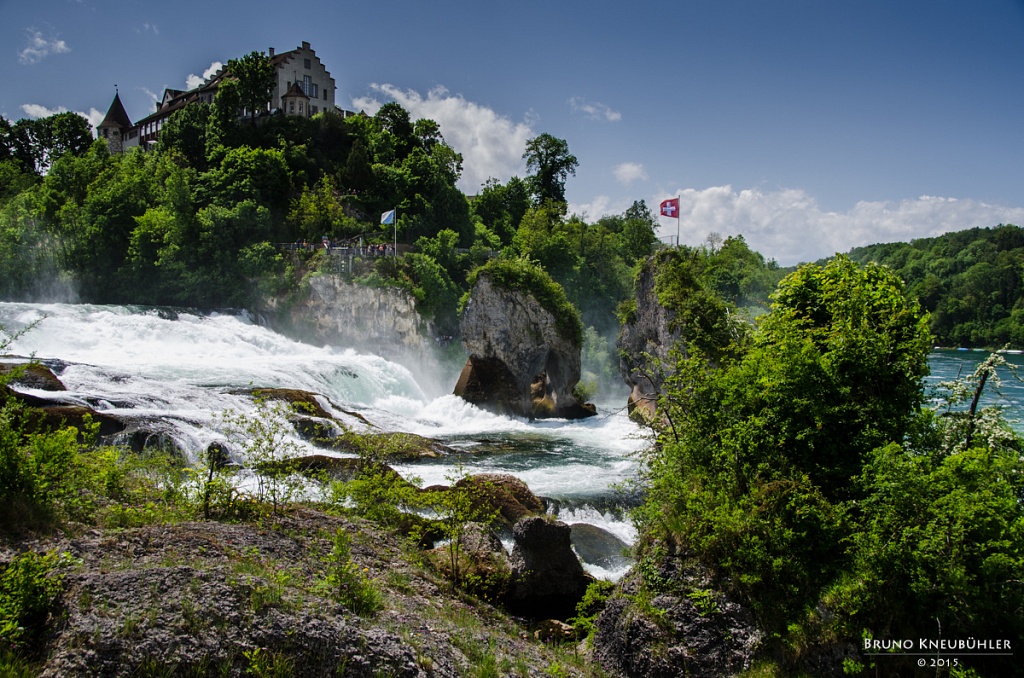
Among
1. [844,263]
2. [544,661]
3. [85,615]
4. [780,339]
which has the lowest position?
[544,661]

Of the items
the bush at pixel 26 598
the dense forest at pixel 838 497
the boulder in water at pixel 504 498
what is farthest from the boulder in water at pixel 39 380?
the dense forest at pixel 838 497

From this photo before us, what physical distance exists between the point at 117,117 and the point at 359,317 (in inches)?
1876

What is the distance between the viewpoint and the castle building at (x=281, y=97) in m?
56.0

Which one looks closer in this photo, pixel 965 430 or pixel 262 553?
pixel 262 553

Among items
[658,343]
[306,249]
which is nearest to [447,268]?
[306,249]

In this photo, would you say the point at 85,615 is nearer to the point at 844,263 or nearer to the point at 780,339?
the point at 780,339

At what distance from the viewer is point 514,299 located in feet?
102

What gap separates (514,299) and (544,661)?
23895 millimetres

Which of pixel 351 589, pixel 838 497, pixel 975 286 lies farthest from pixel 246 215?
pixel 975 286

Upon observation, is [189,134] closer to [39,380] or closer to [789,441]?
[39,380]

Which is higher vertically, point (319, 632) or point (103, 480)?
point (103, 480)

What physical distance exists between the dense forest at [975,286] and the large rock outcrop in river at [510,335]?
50.3 m

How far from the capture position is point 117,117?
67.2m

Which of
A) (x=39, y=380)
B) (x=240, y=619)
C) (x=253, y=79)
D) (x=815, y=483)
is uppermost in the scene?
(x=253, y=79)
